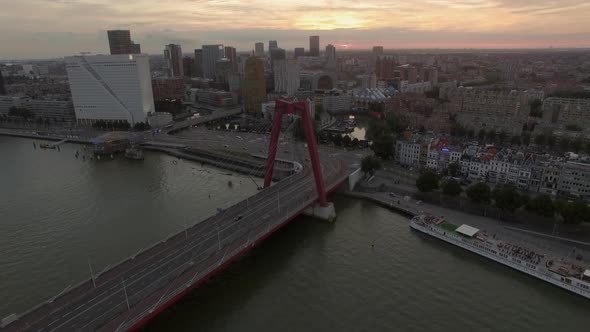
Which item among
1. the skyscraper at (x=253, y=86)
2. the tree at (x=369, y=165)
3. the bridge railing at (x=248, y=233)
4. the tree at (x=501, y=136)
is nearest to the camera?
the bridge railing at (x=248, y=233)

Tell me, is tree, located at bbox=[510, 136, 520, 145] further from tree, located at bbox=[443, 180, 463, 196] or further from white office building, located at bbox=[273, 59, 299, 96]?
white office building, located at bbox=[273, 59, 299, 96]

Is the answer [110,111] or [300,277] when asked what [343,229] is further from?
[110,111]

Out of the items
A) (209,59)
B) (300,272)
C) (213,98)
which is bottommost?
(300,272)

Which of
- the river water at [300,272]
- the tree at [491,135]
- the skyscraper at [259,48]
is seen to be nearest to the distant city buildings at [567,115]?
the tree at [491,135]

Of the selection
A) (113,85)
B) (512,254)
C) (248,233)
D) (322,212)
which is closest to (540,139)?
(512,254)

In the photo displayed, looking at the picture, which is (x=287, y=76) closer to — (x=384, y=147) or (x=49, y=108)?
(x=49, y=108)

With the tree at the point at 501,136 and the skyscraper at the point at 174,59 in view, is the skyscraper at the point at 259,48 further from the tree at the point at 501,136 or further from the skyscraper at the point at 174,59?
the tree at the point at 501,136
